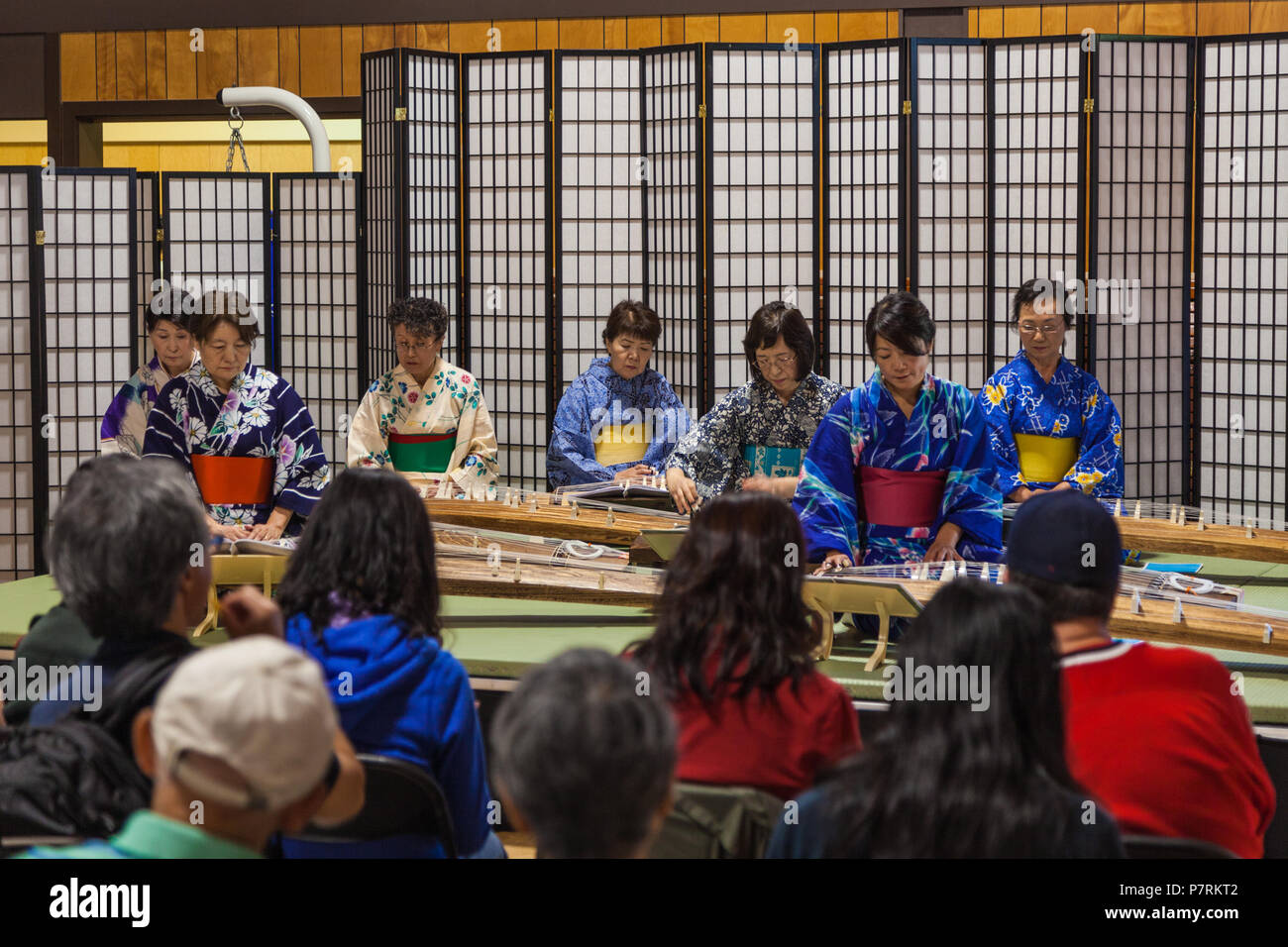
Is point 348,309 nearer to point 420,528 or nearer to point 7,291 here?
point 7,291

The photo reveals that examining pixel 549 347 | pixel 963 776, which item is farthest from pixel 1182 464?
pixel 963 776

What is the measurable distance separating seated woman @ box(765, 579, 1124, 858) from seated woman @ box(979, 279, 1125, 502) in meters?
4.07

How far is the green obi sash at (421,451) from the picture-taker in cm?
626

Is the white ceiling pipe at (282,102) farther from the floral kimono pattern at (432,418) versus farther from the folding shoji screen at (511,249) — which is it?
the floral kimono pattern at (432,418)

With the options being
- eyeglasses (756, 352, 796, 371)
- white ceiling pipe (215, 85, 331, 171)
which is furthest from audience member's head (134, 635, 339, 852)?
white ceiling pipe (215, 85, 331, 171)

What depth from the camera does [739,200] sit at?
6.81 metres

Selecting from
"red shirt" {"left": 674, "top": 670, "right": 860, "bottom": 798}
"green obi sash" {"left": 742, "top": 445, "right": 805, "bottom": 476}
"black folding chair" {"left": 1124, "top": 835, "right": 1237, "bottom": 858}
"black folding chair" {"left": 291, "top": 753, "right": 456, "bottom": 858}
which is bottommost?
"black folding chair" {"left": 291, "top": 753, "right": 456, "bottom": 858}

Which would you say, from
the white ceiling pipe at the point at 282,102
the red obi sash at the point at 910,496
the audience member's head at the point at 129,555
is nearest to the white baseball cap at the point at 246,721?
the audience member's head at the point at 129,555

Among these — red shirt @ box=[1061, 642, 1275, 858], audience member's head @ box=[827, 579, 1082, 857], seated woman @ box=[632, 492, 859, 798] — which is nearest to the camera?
audience member's head @ box=[827, 579, 1082, 857]

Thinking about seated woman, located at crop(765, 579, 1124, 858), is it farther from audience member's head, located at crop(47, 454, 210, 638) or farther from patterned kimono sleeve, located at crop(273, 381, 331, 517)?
patterned kimono sleeve, located at crop(273, 381, 331, 517)

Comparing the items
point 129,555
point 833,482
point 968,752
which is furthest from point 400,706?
point 833,482

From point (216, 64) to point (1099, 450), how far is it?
6991 mm

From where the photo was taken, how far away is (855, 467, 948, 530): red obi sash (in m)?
4.50

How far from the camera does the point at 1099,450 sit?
5.74 m
